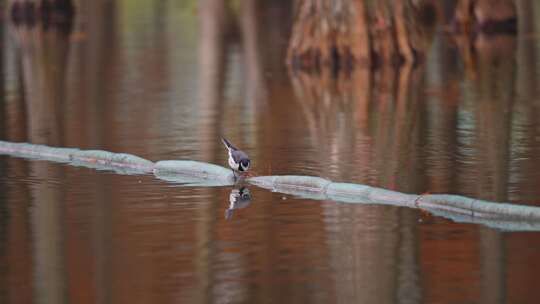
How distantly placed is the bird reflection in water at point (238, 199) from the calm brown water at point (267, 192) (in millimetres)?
75

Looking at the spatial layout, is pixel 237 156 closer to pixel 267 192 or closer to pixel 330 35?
pixel 267 192

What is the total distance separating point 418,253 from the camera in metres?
9.51

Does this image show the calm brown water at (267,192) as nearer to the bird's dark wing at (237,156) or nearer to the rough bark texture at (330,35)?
the bird's dark wing at (237,156)

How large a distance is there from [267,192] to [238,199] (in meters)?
0.42

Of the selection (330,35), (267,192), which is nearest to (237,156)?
(267,192)

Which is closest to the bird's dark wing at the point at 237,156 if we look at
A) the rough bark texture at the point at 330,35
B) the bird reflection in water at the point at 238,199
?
the bird reflection in water at the point at 238,199

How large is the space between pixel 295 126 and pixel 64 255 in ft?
25.1

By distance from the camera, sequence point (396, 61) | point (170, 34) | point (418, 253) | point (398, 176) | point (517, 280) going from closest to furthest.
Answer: point (517, 280), point (418, 253), point (398, 176), point (396, 61), point (170, 34)

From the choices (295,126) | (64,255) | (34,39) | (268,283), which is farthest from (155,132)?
(34,39)

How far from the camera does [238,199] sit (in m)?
11.9

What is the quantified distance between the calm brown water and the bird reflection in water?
75 mm

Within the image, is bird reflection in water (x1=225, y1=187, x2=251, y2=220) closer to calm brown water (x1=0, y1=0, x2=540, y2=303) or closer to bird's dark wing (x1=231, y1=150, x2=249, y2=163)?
calm brown water (x1=0, y1=0, x2=540, y2=303)

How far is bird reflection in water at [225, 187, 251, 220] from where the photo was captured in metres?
11.3

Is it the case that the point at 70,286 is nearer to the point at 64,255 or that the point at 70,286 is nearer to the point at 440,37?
the point at 64,255
